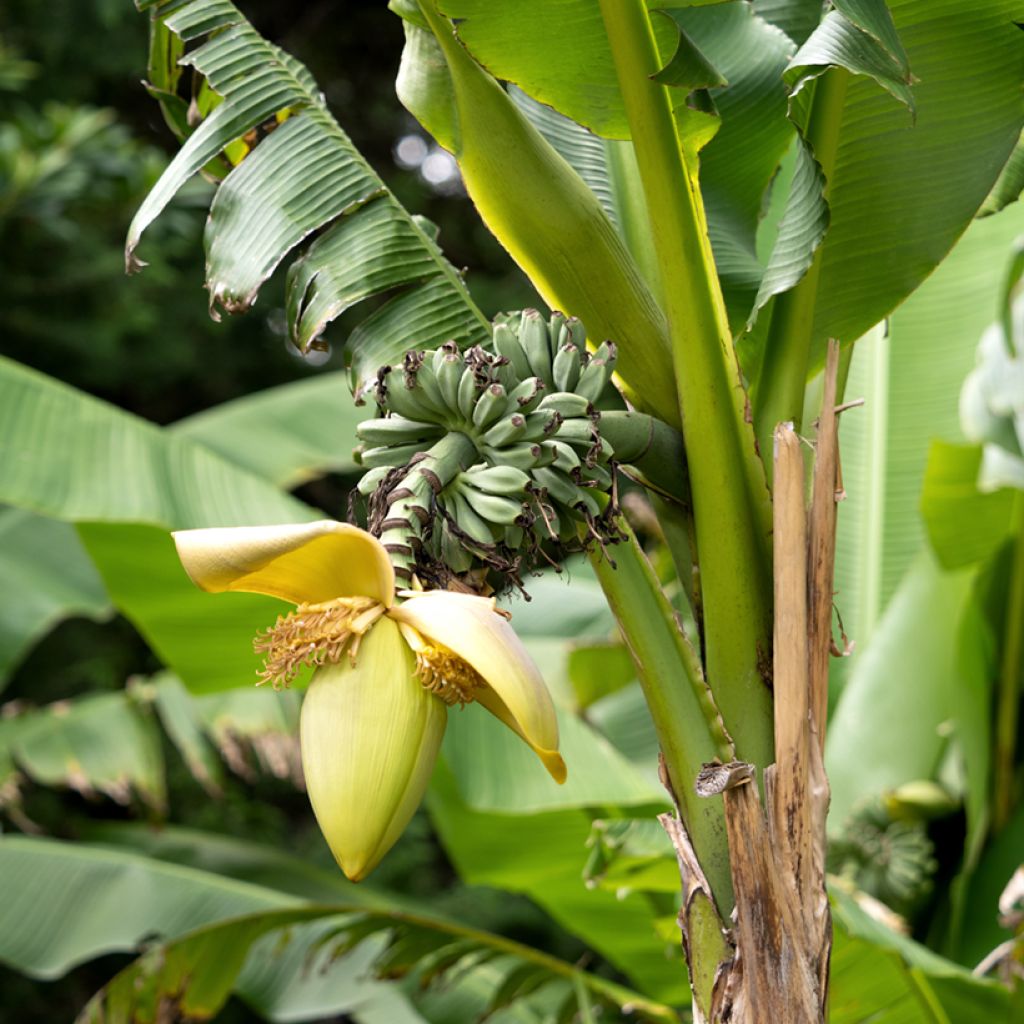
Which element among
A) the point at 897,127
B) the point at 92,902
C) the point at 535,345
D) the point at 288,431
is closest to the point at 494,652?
the point at 535,345

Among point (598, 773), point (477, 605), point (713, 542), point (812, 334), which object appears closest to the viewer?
point (477, 605)

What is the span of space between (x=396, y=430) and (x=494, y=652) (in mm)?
211

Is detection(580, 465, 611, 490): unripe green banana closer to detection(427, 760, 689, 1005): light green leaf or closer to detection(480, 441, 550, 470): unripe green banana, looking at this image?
detection(480, 441, 550, 470): unripe green banana

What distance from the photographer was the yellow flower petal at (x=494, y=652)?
1.85ft

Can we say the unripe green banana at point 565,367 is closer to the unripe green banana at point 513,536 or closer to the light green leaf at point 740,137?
the unripe green banana at point 513,536

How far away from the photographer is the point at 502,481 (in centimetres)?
66

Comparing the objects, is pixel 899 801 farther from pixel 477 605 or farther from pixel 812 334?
pixel 477 605

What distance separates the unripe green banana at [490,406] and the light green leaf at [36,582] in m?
1.71

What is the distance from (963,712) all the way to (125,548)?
1.30 metres

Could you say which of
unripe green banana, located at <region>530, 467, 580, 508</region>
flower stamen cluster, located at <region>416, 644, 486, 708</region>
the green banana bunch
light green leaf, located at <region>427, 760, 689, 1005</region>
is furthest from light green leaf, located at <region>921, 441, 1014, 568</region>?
flower stamen cluster, located at <region>416, 644, 486, 708</region>

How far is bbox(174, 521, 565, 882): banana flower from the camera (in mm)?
574

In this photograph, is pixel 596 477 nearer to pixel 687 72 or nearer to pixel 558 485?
pixel 558 485

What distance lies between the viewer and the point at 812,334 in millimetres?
978

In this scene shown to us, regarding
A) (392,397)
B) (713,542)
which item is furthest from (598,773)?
(392,397)
